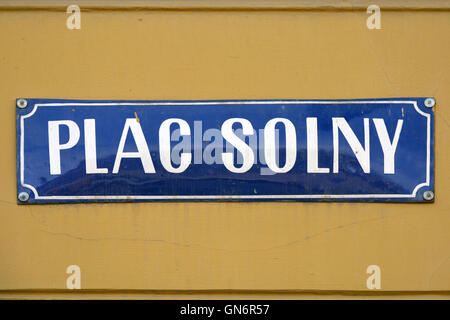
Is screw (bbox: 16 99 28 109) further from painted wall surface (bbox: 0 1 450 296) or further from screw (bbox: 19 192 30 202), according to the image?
Answer: screw (bbox: 19 192 30 202)

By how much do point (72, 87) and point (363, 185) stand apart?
1.01m

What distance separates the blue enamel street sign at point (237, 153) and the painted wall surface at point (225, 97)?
0.13 feet

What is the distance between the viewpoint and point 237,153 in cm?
161

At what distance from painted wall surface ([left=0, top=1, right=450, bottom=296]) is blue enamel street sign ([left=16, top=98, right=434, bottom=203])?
0.04 metres

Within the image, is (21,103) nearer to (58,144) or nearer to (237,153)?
(58,144)

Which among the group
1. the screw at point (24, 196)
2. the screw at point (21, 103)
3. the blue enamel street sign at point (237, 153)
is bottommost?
the screw at point (24, 196)

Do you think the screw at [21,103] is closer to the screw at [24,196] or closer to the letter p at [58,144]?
the letter p at [58,144]

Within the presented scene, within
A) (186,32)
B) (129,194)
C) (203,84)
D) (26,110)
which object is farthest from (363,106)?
(26,110)

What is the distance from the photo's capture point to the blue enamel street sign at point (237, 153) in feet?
5.27

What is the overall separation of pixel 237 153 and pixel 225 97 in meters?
0.19

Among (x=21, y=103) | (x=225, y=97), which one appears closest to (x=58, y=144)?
(x=21, y=103)

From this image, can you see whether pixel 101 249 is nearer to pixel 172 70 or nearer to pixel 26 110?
pixel 26 110

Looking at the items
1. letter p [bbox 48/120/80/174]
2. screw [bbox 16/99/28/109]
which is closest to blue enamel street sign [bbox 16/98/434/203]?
letter p [bbox 48/120/80/174]

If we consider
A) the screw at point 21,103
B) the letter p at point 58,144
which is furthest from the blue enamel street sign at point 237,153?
the screw at point 21,103
